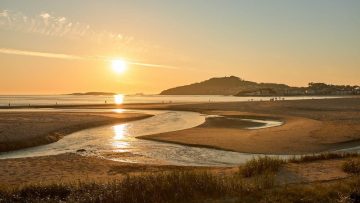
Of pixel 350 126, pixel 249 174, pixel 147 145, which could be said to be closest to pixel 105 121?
Answer: pixel 147 145

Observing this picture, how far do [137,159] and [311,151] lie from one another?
11.4 m

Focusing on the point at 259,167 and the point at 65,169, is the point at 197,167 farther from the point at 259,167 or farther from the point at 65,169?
the point at 65,169

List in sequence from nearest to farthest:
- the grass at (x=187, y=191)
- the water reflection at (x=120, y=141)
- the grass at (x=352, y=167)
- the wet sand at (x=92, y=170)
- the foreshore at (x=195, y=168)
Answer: the grass at (x=187, y=191) → the grass at (x=352, y=167) → the wet sand at (x=92, y=170) → the foreshore at (x=195, y=168) → the water reflection at (x=120, y=141)

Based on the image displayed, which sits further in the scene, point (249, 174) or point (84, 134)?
point (84, 134)

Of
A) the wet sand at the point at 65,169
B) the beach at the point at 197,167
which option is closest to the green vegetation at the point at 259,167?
the beach at the point at 197,167

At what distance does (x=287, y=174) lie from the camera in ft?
50.2

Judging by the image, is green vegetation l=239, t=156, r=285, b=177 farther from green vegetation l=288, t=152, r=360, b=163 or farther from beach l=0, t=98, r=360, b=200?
green vegetation l=288, t=152, r=360, b=163

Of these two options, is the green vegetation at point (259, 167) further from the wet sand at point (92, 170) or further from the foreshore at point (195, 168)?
the foreshore at point (195, 168)

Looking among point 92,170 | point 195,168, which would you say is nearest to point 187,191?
point 195,168

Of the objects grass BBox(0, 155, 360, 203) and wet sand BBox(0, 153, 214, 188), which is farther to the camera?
wet sand BBox(0, 153, 214, 188)

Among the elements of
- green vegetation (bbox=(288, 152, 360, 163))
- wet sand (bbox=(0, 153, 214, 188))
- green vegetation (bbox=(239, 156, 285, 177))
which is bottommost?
wet sand (bbox=(0, 153, 214, 188))

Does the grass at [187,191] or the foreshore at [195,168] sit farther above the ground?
the grass at [187,191]

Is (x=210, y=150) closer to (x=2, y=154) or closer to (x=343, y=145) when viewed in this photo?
(x=343, y=145)

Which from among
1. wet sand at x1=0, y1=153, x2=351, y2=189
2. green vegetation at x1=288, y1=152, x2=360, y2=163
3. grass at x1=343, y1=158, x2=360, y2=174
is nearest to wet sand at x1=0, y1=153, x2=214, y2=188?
wet sand at x1=0, y1=153, x2=351, y2=189
